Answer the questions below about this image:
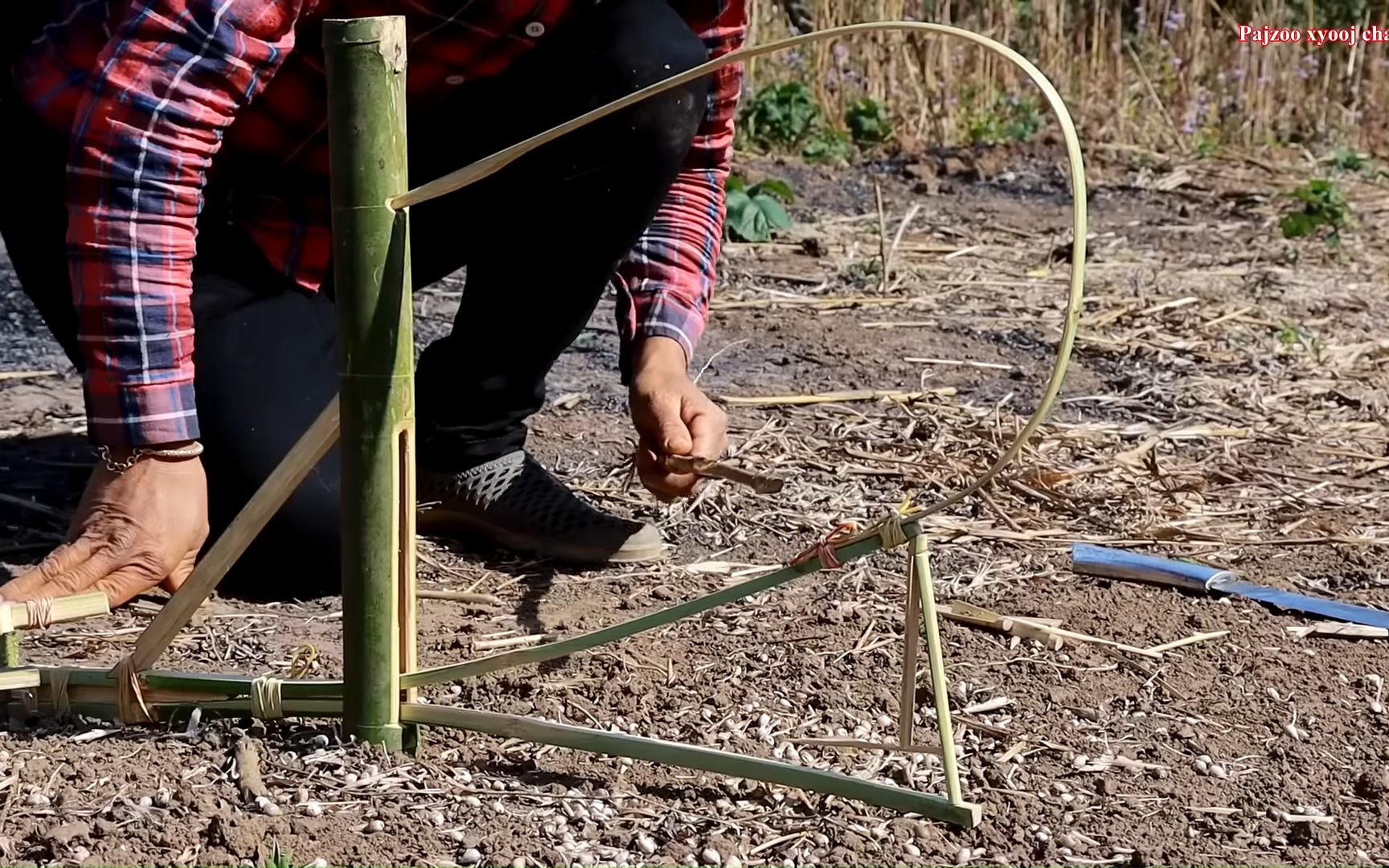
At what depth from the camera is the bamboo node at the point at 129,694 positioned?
1.61 meters

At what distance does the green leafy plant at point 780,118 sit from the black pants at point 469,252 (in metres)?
3.65

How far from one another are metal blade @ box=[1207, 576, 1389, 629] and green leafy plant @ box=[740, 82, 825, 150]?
3.94m

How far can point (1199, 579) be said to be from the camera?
2.21 meters

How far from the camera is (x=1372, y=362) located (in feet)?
11.7

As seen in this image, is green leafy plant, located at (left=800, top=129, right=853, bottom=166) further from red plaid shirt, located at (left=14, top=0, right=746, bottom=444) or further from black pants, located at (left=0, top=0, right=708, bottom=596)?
red plaid shirt, located at (left=14, top=0, right=746, bottom=444)

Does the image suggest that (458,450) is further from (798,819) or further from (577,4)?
(798,819)

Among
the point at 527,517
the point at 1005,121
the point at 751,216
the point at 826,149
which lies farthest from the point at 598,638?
the point at 1005,121

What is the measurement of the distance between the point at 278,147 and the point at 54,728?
0.91 metres

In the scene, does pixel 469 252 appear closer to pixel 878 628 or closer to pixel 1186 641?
pixel 878 628

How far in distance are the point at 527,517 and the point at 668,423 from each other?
0.36m

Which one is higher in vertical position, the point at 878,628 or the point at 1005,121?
the point at 1005,121

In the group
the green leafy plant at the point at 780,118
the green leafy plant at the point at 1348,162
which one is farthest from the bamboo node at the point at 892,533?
the green leafy plant at the point at 1348,162

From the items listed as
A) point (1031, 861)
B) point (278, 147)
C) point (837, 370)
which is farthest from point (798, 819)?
point (837, 370)

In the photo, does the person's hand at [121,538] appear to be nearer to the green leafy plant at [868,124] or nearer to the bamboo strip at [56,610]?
the bamboo strip at [56,610]
